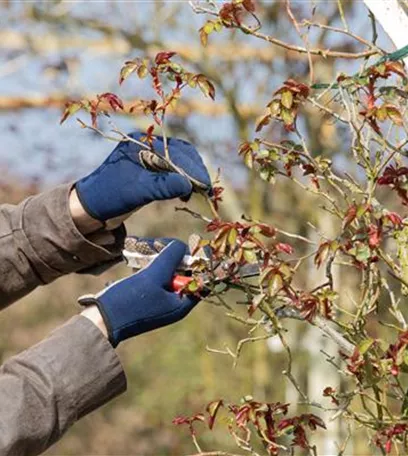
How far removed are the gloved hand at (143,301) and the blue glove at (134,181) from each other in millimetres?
169

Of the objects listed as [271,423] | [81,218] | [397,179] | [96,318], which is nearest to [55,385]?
[96,318]

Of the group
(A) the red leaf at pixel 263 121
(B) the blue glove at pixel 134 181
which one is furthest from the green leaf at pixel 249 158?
(B) the blue glove at pixel 134 181

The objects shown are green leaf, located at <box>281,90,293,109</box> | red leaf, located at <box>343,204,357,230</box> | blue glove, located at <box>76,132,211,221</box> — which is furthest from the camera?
blue glove, located at <box>76,132,211,221</box>

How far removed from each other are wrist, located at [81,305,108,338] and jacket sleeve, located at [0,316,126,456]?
1 centimetres

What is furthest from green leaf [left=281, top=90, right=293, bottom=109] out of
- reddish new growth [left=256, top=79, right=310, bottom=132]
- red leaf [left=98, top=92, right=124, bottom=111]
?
red leaf [left=98, top=92, right=124, bottom=111]

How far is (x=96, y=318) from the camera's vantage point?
7.61ft

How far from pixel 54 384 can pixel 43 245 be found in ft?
2.08

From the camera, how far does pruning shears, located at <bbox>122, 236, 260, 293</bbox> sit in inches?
85.2

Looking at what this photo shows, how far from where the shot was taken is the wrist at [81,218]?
2740 millimetres

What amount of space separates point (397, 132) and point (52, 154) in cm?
492

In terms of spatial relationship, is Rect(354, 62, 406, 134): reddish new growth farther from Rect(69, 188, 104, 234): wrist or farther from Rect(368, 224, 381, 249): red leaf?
Rect(69, 188, 104, 234): wrist

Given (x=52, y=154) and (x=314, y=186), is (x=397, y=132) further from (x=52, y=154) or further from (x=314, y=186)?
(x=52, y=154)

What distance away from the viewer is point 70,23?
7.11 meters

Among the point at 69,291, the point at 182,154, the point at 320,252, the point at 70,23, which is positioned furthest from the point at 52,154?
the point at 320,252
